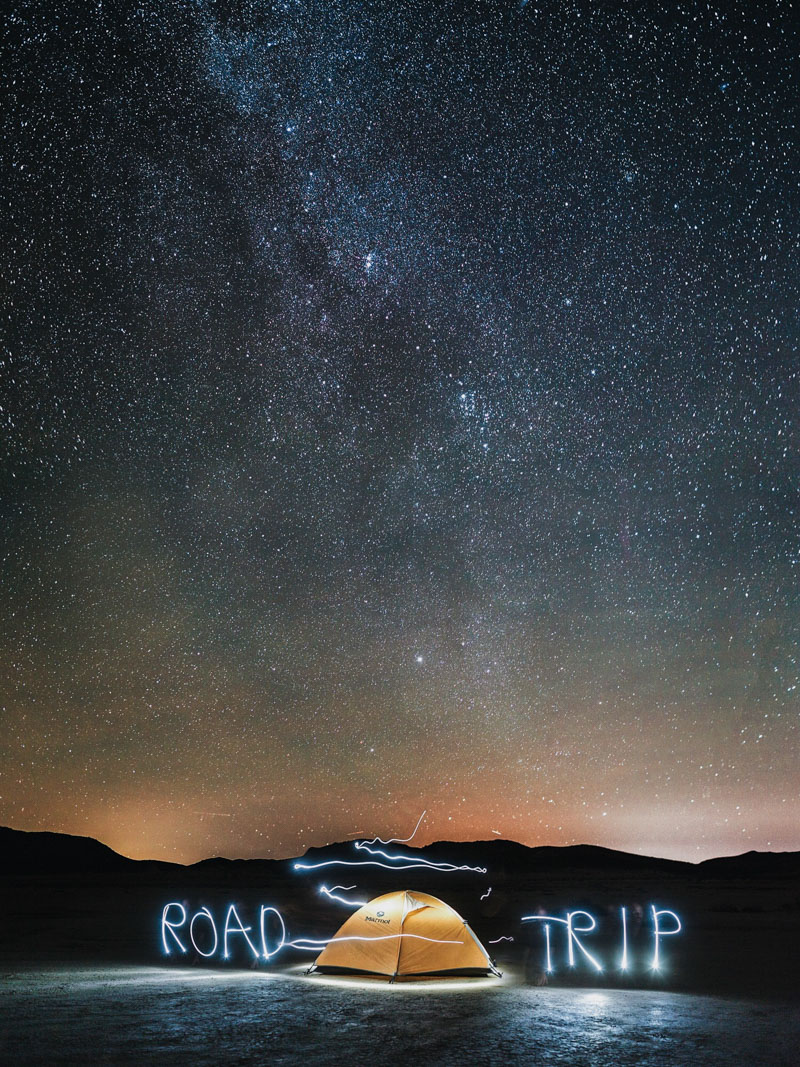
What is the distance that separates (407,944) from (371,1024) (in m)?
4.44

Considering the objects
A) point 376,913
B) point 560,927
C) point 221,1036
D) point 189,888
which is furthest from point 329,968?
point 189,888

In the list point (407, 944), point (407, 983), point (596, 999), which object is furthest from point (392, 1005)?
point (596, 999)

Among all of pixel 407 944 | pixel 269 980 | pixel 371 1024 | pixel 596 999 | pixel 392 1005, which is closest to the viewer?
pixel 371 1024

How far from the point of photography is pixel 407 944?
1330 centimetres

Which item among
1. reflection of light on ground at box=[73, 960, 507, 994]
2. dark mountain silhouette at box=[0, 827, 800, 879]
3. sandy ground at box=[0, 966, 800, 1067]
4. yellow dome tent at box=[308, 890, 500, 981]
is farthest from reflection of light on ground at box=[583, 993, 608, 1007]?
dark mountain silhouette at box=[0, 827, 800, 879]

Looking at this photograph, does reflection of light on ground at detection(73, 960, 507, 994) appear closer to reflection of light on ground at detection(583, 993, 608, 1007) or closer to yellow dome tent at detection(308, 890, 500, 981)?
yellow dome tent at detection(308, 890, 500, 981)

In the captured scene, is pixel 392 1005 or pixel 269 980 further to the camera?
pixel 269 980

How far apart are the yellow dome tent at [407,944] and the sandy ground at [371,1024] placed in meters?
Result: 0.53

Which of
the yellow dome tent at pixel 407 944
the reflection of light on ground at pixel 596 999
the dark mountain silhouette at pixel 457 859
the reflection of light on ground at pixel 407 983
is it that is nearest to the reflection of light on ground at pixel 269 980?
the reflection of light on ground at pixel 407 983

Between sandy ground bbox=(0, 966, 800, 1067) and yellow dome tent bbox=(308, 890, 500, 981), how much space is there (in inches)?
21.0

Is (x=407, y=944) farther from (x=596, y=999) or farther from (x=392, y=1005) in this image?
(x=596, y=999)

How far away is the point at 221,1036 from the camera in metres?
8.26

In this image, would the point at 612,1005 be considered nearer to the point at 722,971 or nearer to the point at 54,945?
the point at 722,971

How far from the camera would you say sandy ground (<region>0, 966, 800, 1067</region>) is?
7496 mm
